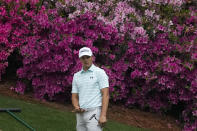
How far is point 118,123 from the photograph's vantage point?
6094 millimetres

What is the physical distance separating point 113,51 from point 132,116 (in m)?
1.58

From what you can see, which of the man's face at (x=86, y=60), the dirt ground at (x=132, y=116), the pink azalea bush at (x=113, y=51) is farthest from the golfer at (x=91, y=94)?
the pink azalea bush at (x=113, y=51)

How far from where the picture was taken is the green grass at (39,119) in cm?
511

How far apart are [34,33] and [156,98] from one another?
114 inches

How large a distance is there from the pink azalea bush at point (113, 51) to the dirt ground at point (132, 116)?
0.57 ft

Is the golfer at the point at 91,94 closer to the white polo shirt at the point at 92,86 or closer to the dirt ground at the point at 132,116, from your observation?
the white polo shirt at the point at 92,86

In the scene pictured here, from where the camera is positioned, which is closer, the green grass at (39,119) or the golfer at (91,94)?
the golfer at (91,94)

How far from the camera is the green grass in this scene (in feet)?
16.8

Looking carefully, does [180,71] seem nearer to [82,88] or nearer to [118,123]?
[118,123]

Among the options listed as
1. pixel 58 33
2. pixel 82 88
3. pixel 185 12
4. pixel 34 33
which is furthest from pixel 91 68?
pixel 185 12

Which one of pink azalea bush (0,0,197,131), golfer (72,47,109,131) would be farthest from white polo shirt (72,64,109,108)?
pink azalea bush (0,0,197,131)

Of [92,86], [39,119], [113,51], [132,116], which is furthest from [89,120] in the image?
[113,51]

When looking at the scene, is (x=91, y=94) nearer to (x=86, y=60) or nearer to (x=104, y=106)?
(x=104, y=106)

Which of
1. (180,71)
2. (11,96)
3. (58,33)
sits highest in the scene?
(58,33)
